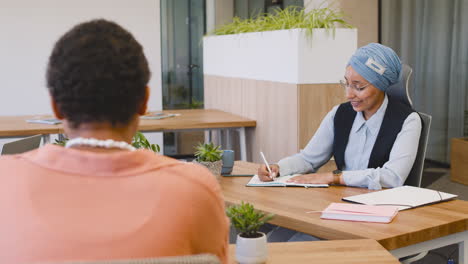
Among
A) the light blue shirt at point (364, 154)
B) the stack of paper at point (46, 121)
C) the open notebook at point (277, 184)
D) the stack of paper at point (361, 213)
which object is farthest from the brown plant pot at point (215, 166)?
the stack of paper at point (46, 121)

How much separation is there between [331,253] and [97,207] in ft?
3.00

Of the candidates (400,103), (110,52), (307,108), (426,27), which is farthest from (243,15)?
(110,52)

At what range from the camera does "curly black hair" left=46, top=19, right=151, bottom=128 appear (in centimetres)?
114

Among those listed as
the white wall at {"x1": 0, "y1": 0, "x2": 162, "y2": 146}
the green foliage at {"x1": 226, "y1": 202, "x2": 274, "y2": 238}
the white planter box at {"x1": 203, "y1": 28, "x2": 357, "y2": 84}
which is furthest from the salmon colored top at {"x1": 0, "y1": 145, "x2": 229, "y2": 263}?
the white wall at {"x1": 0, "y1": 0, "x2": 162, "y2": 146}

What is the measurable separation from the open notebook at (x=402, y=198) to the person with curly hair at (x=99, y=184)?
4.25ft

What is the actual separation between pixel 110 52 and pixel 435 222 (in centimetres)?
140

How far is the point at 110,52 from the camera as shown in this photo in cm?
115

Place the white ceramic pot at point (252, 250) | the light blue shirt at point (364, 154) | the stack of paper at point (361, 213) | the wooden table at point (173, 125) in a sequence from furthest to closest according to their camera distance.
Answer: the wooden table at point (173, 125), the light blue shirt at point (364, 154), the stack of paper at point (361, 213), the white ceramic pot at point (252, 250)

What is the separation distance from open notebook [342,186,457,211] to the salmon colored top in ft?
4.33

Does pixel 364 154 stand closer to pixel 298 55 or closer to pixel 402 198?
pixel 402 198

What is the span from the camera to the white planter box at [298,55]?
4574 mm

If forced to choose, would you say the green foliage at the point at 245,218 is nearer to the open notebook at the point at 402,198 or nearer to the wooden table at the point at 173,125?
the open notebook at the point at 402,198

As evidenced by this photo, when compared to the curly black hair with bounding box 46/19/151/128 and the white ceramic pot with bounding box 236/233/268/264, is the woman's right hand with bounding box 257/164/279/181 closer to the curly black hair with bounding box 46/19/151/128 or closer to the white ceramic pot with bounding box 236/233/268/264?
the white ceramic pot with bounding box 236/233/268/264

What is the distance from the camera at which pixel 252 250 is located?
1738mm
